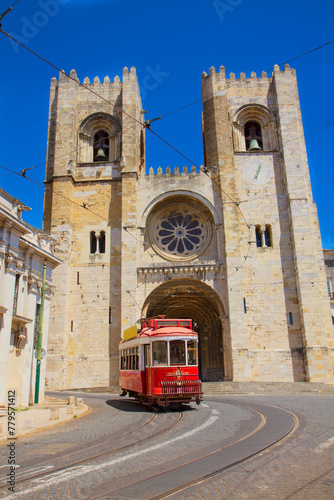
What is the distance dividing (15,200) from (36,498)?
1148 cm

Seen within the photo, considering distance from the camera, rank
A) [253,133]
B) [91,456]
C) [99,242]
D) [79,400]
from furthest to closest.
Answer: [253,133] < [99,242] < [79,400] < [91,456]

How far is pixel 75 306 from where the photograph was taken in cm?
2333

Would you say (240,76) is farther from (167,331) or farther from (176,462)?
(176,462)

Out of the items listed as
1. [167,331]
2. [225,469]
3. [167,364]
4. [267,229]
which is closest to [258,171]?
[267,229]

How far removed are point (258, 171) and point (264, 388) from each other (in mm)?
12442

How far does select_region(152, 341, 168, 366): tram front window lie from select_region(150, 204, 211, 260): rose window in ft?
43.8

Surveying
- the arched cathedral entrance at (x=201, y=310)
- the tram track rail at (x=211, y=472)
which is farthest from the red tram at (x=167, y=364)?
the arched cathedral entrance at (x=201, y=310)

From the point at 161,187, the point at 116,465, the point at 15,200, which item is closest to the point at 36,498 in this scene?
the point at 116,465

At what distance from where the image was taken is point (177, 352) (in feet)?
38.3

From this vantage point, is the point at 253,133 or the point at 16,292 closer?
the point at 16,292

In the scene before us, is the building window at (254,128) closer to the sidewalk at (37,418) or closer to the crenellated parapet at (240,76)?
the crenellated parapet at (240,76)

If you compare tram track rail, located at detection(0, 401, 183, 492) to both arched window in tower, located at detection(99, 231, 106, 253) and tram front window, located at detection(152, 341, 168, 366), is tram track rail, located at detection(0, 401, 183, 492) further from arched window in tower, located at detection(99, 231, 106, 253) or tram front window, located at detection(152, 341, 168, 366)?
arched window in tower, located at detection(99, 231, 106, 253)

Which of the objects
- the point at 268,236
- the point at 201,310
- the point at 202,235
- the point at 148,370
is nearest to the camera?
the point at 148,370

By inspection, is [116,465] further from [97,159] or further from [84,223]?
[97,159]
